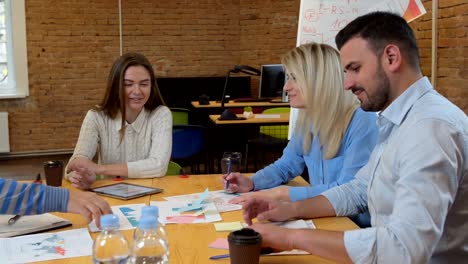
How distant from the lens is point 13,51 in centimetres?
800

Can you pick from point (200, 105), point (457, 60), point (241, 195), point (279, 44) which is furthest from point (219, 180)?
point (279, 44)

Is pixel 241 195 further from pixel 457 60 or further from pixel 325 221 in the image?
pixel 457 60

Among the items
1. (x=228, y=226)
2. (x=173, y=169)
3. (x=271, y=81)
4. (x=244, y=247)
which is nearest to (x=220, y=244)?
(x=228, y=226)

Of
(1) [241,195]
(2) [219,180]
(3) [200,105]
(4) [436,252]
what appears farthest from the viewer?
(3) [200,105]

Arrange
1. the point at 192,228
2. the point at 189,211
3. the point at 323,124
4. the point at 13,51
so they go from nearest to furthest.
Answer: the point at 192,228
the point at 189,211
the point at 323,124
the point at 13,51

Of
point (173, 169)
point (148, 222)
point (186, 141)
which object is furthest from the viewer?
point (186, 141)

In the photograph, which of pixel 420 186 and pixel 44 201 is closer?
pixel 420 186

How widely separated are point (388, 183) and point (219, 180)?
1193 millimetres

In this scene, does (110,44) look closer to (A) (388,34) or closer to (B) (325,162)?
(B) (325,162)

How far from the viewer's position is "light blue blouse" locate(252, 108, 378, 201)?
2246mm

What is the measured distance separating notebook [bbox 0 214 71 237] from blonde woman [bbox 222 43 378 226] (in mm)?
699

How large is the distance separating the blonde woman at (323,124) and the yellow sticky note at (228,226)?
0.30 m

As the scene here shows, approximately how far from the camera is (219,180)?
8.67ft

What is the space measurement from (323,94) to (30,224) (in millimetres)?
1308
